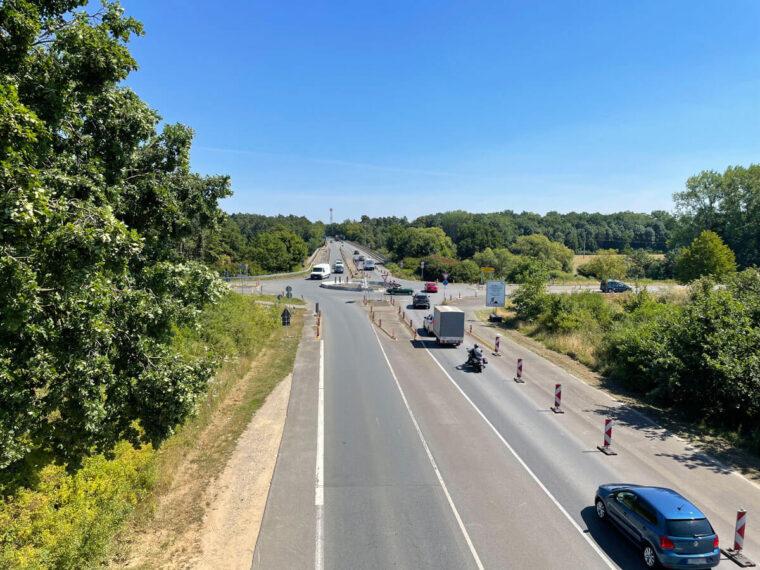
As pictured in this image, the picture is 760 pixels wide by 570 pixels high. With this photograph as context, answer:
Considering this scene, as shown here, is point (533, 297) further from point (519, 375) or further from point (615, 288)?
point (615, 288)

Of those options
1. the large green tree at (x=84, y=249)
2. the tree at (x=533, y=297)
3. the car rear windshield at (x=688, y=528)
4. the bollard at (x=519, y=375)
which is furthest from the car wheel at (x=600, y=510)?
the tree at (x=533, y=297)

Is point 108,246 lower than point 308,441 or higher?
higher

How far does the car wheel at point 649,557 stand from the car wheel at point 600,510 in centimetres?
142

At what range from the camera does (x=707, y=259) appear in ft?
212

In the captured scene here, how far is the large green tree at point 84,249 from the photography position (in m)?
6.38

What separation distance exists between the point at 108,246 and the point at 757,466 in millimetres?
19536

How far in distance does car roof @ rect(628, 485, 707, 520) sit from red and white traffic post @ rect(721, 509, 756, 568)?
2.78 ft

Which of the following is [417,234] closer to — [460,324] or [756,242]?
[756,242]

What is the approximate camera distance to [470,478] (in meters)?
14.3

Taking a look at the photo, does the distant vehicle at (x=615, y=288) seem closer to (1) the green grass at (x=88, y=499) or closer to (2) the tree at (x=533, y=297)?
(2) the tree at (x=533, y=297)

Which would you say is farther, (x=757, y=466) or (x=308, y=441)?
(x=308, y=441)

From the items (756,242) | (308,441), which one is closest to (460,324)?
(308,441)

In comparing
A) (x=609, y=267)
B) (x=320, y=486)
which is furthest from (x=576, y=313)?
(x=609, y=267)

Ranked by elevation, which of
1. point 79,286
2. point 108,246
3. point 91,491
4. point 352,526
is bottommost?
point 352,526
